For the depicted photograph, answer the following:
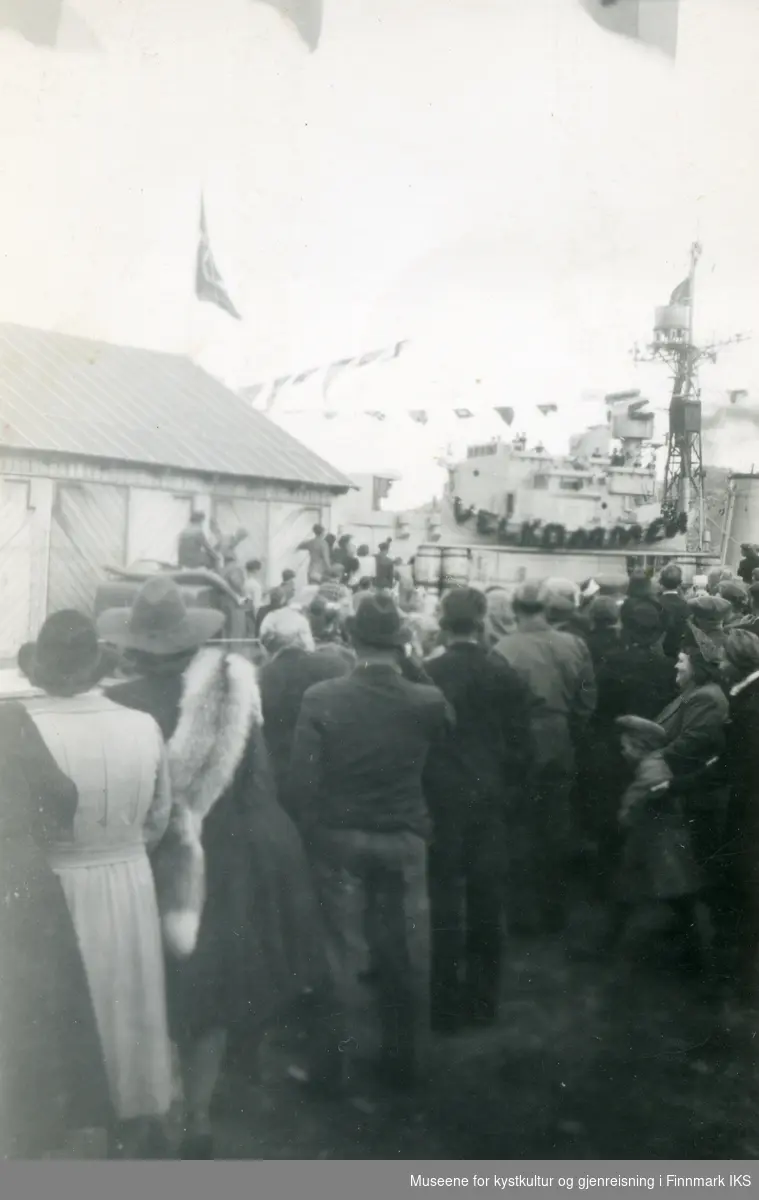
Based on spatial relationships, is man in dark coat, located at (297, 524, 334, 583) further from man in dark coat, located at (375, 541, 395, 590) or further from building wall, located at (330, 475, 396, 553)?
man in dark coat, located at (375, 541, 395, 590)

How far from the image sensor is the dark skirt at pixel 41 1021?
8.96 ft

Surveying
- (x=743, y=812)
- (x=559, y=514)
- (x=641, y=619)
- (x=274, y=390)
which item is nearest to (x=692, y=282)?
(x=559, y=514)

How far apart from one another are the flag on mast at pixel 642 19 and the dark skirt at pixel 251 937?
9.69 ft

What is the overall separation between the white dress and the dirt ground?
30 cm

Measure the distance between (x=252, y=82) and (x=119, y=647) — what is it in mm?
2003

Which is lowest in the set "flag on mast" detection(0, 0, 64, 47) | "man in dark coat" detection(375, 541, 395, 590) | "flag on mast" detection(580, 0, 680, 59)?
"man in dark coat" detection(375, 541, 395, 590)

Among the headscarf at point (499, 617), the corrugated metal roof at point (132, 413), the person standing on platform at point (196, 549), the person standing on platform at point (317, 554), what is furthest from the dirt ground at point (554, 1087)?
the corrugated metal roof at point (132, 413)

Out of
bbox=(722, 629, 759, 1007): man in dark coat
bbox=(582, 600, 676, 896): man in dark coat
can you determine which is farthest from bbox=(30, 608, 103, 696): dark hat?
bbox=(722, 629, 759, 1007): man in dark coat

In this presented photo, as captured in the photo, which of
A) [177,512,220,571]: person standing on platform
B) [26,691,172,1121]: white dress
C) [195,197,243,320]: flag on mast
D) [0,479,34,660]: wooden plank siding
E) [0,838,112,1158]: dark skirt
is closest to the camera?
[26,691,172,1121]: white dress

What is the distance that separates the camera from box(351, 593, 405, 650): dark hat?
2.87 m

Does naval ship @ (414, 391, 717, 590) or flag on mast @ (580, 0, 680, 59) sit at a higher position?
flag on mast @ (580, 0, 680, 59)

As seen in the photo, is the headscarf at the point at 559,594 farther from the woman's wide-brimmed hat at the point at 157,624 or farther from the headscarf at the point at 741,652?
the woman's wide-brimmed hat at the point at 157,624
